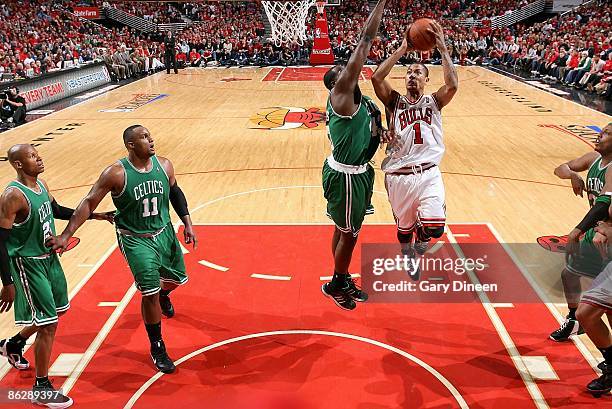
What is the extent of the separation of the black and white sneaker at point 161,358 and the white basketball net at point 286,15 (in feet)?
61.7

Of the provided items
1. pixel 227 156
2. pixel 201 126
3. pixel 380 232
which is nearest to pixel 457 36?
pixel 201 126

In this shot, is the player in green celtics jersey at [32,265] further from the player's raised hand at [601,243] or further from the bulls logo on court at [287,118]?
the bulls logo on court at [287,118]

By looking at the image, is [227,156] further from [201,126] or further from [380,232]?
[380,232]

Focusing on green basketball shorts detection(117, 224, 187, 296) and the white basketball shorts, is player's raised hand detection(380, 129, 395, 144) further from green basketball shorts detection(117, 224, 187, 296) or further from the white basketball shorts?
green basketball shorts detection(117, 224, 187, 296)

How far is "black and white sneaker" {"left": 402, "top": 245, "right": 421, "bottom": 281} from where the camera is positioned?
18.9 ft

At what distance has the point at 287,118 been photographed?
14.4 metres

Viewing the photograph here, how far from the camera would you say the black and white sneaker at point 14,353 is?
424 centimetres

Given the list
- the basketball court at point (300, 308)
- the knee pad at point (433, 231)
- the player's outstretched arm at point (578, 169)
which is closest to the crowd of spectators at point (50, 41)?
the basketball court at point (300, 308)

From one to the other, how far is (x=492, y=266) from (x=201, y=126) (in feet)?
30.2

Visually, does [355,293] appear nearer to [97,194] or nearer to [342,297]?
[342,297]

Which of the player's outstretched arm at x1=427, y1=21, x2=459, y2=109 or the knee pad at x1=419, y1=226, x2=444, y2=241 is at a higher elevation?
the player's outstretched arm at x1=427, y1=21, x2=459, y2=109

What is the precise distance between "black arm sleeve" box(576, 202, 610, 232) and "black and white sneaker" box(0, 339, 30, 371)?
4.06 meters

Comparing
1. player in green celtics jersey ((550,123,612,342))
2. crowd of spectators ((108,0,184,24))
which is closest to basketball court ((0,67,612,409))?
player in green celtics jersey ((550,123,612,342))

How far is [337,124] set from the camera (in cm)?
445
